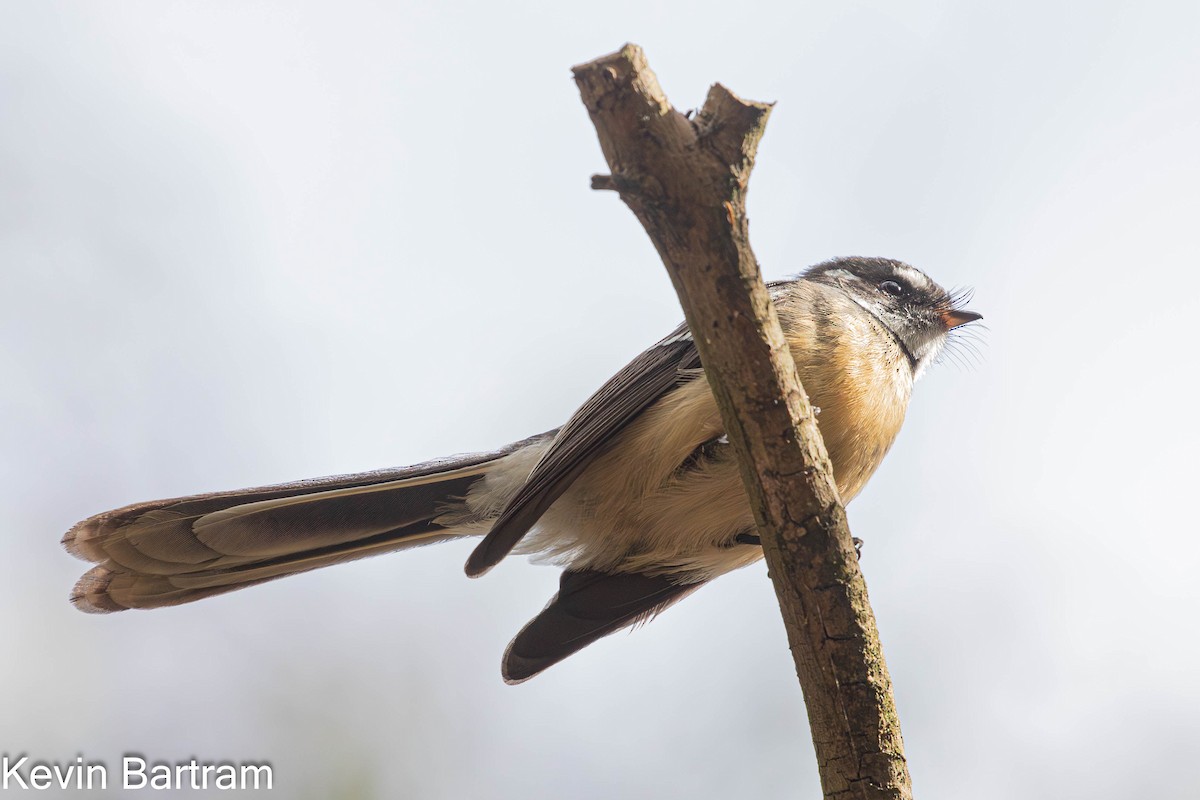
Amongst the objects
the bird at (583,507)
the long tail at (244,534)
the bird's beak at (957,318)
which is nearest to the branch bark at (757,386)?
the bird at (583,507)

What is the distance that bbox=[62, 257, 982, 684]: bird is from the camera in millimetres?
3996

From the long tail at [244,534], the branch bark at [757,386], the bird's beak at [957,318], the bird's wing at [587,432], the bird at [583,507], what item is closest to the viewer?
the branch bark at [757,386]

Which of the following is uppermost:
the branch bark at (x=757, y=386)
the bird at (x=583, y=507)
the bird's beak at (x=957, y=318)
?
the bird's beak at (x=957, y=318)

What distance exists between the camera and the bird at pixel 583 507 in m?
4.00

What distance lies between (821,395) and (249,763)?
14.0 feet

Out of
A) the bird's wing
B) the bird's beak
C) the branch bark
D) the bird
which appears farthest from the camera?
the bird's beak

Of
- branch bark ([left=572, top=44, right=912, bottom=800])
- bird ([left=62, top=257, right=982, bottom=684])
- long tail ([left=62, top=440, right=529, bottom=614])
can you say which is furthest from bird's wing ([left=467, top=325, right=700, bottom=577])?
branch bark ([left=572, top=44, right=912, bottom=800])

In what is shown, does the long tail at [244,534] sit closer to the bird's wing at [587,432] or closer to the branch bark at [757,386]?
the bird's wing at [587,432]

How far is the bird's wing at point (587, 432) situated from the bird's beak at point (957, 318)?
1832 millimetres

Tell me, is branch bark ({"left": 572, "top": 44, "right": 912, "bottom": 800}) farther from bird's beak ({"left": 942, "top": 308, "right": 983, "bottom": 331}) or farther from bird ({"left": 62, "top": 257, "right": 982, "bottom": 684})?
bird's beak ({"left": 942, "top": 308, "right": 983, "bottom": 331})

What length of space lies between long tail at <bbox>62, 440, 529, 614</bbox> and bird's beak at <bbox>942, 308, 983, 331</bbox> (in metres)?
2.78

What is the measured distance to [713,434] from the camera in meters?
3.91

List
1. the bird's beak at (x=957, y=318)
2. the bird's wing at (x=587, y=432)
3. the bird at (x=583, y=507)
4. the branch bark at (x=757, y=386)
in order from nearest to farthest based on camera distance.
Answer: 1. the branch bark at (x=757, y=386)
2. the bird's wing at (x=587, y=432)
3. the bird at (x=583, y=507)
4. the bird's beak at (x=957, y=318)

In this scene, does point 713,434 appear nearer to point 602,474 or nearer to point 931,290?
point 602,474
